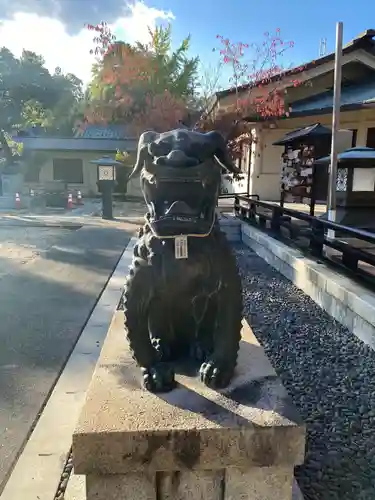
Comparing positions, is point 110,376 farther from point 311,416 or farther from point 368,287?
point 368,287

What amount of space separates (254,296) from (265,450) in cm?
350

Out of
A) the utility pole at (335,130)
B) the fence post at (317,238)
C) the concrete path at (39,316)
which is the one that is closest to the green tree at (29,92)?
the concrete path at (39,316)

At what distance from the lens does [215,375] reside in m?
1.58

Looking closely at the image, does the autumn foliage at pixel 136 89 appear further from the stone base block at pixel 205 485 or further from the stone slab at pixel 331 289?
the stone base block at pixel 205 485

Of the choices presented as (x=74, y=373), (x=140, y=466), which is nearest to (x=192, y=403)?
(x=140, y=466)

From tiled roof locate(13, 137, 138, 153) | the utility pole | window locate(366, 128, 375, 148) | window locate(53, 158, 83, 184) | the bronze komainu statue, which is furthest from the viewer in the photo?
window locate(53, 158, 83, 184)

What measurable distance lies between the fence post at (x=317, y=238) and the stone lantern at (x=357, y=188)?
1.77 metres

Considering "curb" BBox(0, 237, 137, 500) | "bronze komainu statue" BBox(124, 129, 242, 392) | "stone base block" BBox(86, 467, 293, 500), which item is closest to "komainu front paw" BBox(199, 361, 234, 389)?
"bronze komainu statue" BBox(124, 129, 242, 392)

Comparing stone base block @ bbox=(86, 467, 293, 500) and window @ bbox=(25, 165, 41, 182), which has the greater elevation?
window @ bbox=(25, 165, 41, 182)

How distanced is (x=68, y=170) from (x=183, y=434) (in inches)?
939

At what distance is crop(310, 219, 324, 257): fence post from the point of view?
5253 mm

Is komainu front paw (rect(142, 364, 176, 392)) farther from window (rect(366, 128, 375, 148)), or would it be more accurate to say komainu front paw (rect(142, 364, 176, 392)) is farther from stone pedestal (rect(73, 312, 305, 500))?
window (rect(366, 128, 375, 148))

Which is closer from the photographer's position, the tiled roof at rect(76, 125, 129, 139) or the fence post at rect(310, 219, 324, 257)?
the fence post at rect(310, 219, 324, 257)

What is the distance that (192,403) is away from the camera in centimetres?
150
